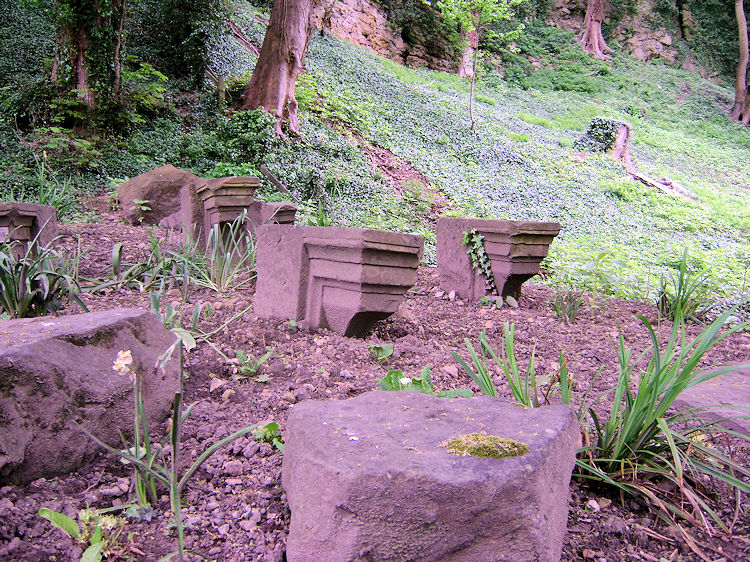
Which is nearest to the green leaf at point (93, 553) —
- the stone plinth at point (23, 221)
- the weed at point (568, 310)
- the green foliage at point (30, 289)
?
the green foliage at point (30, 289)

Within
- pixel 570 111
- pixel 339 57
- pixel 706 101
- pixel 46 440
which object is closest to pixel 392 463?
pixel 46 440

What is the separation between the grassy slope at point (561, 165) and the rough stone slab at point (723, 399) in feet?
7.17

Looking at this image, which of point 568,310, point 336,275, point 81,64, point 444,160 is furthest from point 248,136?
point 336,275

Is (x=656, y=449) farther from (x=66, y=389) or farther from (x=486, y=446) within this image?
(x=66, y=389)

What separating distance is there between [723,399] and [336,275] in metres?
1.91

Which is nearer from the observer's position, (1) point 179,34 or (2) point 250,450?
(2) point 250,450

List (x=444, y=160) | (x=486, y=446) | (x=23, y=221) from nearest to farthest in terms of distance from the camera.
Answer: (x=486, y=446)
(x=23, y=221)
(x=444, y=160)

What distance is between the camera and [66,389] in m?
1.54

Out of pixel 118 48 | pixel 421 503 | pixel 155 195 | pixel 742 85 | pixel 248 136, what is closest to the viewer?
pixel 421 503

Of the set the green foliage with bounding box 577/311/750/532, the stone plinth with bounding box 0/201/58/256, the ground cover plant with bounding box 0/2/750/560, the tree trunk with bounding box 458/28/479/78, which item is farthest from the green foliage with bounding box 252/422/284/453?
the tree trunk with bounding box 458/28/479/78

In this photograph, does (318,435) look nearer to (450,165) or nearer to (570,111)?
(450,165)

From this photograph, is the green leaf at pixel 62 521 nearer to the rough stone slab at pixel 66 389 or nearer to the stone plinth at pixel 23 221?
the rough stone slab at pixel 66 389

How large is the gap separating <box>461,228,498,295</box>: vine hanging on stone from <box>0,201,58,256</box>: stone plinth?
321 cm

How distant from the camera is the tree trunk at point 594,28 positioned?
24641mm
